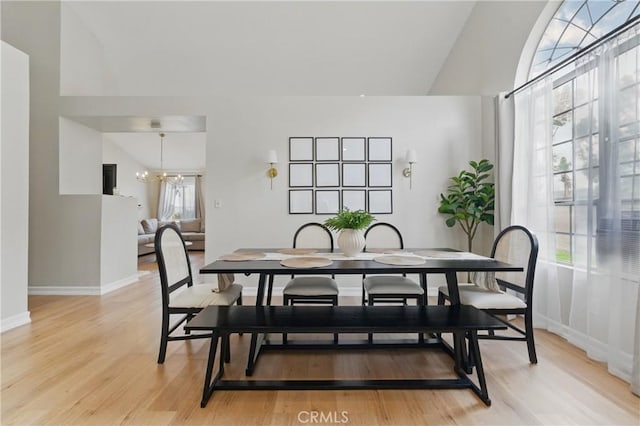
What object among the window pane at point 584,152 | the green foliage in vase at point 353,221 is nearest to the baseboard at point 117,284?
the green foliage in vase at point 353,221

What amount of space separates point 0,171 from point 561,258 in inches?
188

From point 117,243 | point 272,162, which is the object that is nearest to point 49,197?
point 117,243

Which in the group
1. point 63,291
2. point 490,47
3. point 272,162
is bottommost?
point 63,291

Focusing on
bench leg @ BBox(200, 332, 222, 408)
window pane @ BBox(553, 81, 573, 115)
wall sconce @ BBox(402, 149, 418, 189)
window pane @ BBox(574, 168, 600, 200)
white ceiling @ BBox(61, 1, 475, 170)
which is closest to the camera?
bench leg @ BBox(200, 332, 222, 408)

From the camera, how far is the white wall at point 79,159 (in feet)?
13.5

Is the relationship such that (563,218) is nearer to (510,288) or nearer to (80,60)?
(510,288)

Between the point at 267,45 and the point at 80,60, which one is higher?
the point at 267,45

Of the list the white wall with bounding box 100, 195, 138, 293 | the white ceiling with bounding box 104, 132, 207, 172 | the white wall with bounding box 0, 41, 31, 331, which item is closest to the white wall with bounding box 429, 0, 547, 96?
the white wall with bounding box 0, 41, 31, 331

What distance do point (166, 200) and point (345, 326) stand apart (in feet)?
33.8

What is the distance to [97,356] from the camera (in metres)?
2.28

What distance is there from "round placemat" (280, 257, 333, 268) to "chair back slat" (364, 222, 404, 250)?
3.22 ft

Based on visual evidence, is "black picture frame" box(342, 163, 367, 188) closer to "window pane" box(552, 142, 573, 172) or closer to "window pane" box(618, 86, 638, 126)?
"window pane" box(552, 142, 573, 172)

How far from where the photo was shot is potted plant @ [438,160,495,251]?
3.56 meters

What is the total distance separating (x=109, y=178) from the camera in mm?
4988
